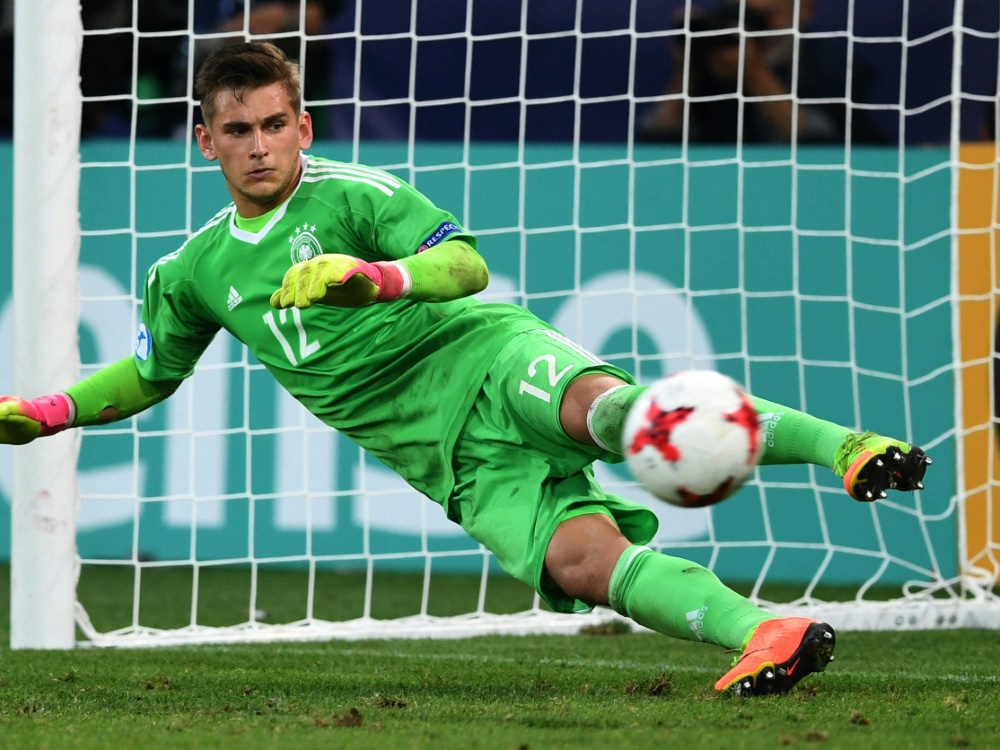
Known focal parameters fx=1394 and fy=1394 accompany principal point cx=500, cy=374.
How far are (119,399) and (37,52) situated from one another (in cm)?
144

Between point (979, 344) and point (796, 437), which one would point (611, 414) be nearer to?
point (796, 437)

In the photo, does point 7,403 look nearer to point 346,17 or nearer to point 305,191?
point 305,191

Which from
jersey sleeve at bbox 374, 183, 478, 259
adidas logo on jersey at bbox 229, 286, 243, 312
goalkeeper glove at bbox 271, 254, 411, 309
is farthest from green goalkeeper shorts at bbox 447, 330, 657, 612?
adidas logo on jersey at bbox 229, 286, 243, 312

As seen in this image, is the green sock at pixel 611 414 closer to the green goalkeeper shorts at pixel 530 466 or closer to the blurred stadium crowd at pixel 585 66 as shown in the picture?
the green goalkeeper shorts at pixel 530 466

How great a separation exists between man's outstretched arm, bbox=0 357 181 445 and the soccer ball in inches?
65.9

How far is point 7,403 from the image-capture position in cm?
368

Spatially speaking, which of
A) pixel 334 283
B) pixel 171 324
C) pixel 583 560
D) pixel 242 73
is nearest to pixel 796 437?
pixel 583 560

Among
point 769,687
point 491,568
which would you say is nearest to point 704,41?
point 491,568

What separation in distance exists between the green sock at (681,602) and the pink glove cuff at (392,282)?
83 cm

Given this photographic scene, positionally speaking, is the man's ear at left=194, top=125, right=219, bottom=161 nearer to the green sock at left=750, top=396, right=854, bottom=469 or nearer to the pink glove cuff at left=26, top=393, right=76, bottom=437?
the pink glove cuff at left=26, top=393, right=76, bottom=437

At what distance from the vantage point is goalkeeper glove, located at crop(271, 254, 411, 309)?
3.02 m

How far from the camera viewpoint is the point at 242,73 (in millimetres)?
3598

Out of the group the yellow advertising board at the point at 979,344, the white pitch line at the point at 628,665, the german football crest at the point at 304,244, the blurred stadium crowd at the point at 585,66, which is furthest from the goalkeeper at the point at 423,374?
the blurred stadium crowd at the point at 585,66

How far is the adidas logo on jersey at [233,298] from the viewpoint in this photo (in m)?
3.75
